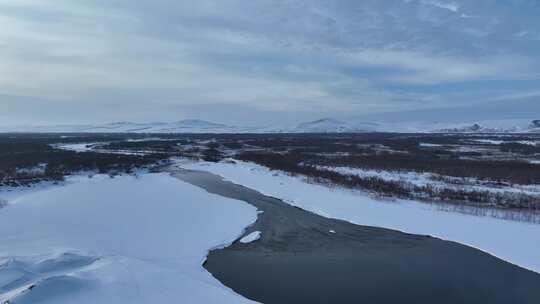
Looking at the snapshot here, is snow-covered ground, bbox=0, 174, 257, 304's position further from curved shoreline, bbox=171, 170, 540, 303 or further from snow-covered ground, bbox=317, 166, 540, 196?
snow-covered ground, bbox=317, 166, 540, 196

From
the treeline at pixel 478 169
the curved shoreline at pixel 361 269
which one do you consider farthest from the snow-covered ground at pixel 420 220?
the treeline at pixel 478 169

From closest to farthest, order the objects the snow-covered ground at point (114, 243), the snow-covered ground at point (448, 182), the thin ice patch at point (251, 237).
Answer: the snow-covered ground at point (114, 243), the thin ice patch at point (251, 237), the snow-covered ground at point (448, 182)

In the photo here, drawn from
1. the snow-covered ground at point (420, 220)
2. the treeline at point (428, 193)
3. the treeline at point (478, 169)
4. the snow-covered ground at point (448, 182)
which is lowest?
the snow-covered ground at point (420, 220)

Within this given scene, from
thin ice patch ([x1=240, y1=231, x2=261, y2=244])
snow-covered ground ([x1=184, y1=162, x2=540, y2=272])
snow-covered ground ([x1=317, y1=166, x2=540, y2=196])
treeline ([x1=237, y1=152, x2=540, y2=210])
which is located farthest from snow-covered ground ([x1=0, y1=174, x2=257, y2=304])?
snow-covered ground ([x1=317, y1=166, x2=540, y2=196])

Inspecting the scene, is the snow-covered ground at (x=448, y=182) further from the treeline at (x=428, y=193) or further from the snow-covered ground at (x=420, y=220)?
the snow-covered ground at (x=420, y=220)

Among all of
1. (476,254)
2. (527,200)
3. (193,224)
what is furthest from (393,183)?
(193,224)

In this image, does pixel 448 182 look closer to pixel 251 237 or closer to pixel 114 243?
pixel 251 237

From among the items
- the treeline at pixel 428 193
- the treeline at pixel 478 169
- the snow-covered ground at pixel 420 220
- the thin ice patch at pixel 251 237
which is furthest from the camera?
the treeline at pixel 478 169

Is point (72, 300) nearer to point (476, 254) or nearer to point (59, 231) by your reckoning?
point (59, 231)
